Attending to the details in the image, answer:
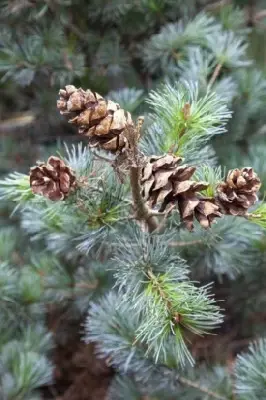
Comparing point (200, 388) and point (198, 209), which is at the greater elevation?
point (198, 209)

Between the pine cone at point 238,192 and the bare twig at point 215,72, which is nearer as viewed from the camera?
the pine cone at point 238,192

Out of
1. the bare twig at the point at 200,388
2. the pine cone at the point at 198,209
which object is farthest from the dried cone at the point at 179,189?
the bare twig at the point at 200,388

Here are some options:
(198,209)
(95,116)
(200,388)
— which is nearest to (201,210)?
(198,209)

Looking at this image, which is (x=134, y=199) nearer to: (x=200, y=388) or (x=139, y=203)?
Answer: (x=139, y=203)

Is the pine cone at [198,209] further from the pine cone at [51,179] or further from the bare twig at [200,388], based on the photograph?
Result: the bare twig at [200,388]

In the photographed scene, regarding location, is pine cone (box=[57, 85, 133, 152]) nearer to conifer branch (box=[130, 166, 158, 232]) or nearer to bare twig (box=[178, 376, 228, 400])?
conifer branch (box=[130, 166, 158, 232])

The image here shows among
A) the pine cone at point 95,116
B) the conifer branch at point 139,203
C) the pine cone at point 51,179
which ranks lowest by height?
the conifer branch at point 139,203

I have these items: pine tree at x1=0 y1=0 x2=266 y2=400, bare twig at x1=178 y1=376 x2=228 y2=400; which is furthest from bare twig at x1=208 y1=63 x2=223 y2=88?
bare twig at x1=178 y1=376 x2=228 y2=400

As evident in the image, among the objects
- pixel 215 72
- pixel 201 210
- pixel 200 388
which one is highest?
pixel 215 72

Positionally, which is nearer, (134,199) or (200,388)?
(134,199)
